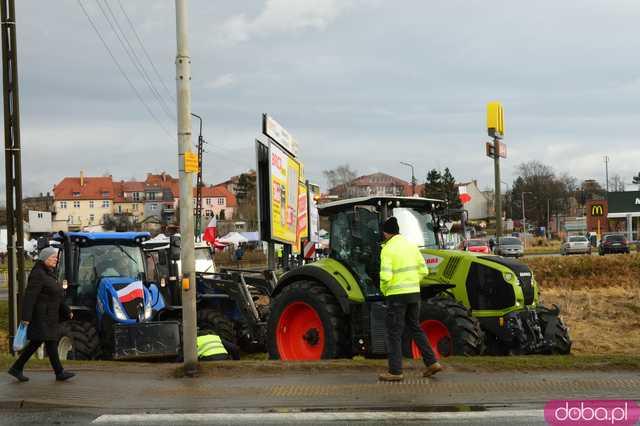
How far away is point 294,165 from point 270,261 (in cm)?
296

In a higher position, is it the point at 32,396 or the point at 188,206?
the point at 188,206

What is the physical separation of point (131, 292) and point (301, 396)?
220 inches

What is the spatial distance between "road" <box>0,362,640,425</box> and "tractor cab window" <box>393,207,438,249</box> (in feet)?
8.50

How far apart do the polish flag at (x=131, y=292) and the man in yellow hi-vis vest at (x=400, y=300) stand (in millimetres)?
5593

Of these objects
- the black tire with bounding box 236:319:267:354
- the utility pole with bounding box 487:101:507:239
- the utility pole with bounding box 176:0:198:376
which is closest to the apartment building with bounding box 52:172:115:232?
the utility pole with bounding box 487:101:507:239

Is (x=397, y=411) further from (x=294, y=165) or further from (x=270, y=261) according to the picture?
(x=294, y=165)

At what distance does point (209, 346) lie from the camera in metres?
12.1

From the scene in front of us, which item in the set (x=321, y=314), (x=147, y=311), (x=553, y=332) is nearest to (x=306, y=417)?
(x=321, y=314)

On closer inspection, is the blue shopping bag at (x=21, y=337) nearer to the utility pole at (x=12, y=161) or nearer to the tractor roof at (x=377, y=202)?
the tractor roof at (x=377, y=202)

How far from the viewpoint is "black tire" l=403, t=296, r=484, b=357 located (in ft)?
33.3

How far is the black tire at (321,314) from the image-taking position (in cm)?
1125

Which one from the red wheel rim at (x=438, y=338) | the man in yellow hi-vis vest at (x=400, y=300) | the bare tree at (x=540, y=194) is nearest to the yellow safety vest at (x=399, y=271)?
the man in yellow hi-vis vest at (x=400, y=300)

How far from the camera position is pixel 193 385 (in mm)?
9203

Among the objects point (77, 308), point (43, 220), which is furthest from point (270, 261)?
point (43, 220)
